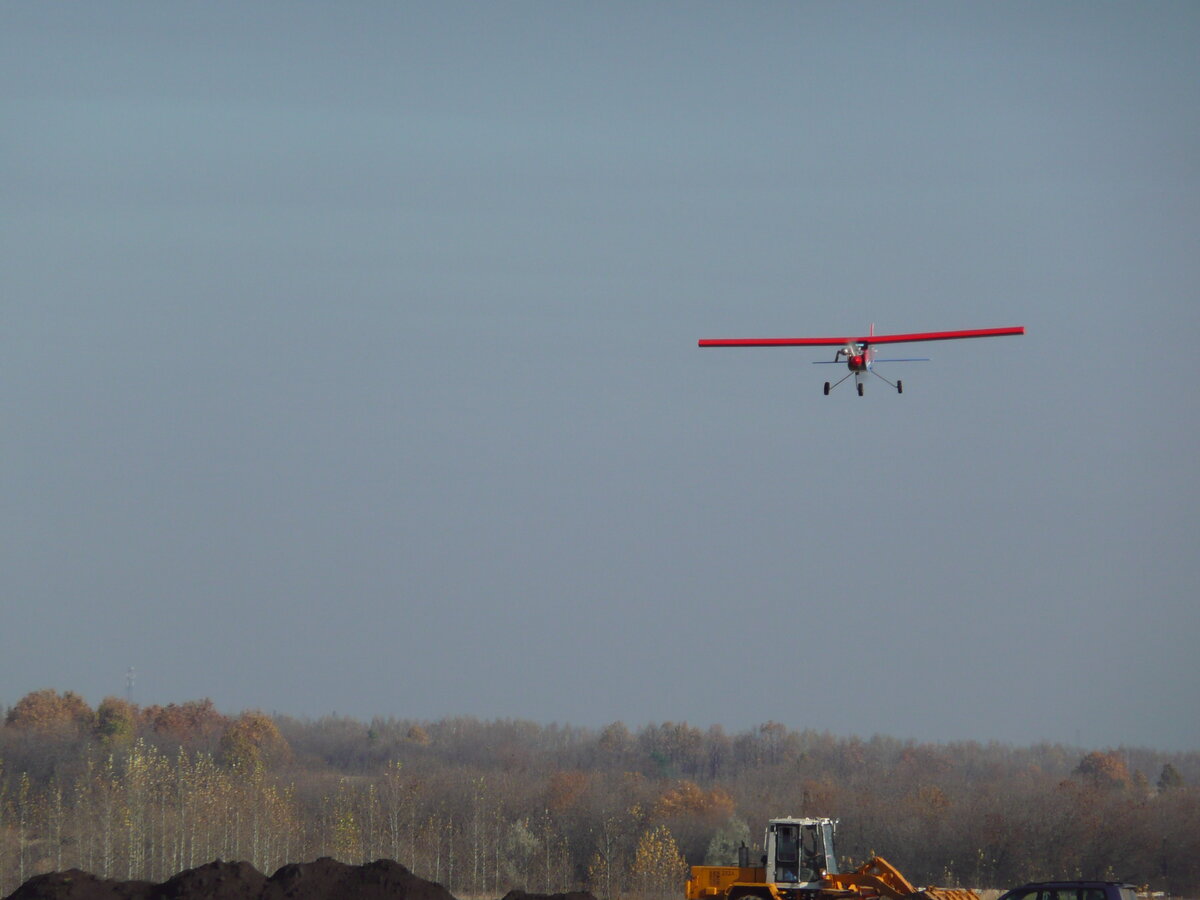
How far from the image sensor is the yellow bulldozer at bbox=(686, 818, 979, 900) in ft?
116

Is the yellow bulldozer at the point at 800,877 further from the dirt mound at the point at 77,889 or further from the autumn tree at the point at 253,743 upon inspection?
the autumn tree at the point at 253,743

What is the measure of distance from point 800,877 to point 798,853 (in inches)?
23.5

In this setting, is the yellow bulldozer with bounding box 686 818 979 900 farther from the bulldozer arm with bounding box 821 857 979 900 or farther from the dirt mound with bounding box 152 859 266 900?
the dirt mound with bounding box 152 859 266 900

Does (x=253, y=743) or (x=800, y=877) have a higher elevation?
(x=800, y=877)

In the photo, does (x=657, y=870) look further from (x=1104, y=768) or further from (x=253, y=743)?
(x=1104, y=768)

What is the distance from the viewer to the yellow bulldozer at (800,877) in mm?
35469

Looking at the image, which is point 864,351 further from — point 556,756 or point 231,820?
point 556,756

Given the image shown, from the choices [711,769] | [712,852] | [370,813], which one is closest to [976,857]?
[712,852]

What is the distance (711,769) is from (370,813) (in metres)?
80.5

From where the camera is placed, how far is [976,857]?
79938mm

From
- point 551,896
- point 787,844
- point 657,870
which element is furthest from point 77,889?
point 657,870

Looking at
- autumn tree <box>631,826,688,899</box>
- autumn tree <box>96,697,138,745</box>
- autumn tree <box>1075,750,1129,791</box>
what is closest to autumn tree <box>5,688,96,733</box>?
autumn tree <box>96,697,138,745</box>

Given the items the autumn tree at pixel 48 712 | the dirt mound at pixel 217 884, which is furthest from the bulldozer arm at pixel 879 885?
the autumn tree at pixel 48 712

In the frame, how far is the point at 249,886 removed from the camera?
103 ft
